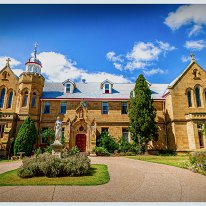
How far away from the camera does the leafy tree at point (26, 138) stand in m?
21.9

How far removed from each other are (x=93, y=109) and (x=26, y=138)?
991 centimetres

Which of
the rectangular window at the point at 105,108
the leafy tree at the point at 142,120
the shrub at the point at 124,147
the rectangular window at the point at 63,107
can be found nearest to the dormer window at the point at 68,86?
the rectangular window at the point at 63,107

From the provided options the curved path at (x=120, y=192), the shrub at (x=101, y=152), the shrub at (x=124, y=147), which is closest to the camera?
the curved path at (x=120, y=192)

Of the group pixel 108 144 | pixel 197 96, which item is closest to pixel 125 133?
pixel 108 144

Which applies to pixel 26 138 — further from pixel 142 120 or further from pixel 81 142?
pixel 142 120

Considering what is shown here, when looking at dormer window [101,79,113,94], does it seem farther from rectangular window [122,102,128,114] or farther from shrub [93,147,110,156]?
shrub [93,147,110,156]

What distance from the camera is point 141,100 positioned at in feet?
78.4

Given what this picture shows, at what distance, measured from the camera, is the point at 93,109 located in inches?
1074

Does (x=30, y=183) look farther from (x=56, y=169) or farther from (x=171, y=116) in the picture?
(x=171, y=116)

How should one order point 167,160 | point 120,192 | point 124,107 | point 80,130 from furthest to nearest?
1. point 124,107
2. point 80,130
3. point 167,160
4. point 120,192

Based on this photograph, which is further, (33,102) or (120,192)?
(33,102)

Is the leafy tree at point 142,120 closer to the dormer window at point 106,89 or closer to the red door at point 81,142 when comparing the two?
the dormer window at point 106,89

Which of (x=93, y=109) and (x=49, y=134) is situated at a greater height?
(x=93, y=109)

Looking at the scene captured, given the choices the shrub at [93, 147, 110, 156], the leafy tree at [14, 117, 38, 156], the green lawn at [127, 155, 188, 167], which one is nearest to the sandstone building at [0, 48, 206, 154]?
the shrub at [93, 147, 110, 156]
